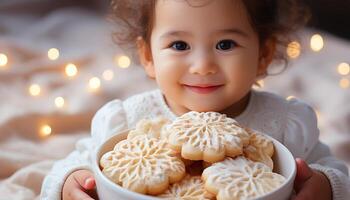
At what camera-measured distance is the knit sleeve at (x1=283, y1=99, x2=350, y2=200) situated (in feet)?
3.29

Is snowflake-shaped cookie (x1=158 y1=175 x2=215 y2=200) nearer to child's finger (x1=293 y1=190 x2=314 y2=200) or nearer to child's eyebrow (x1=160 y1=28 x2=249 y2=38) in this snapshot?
child's finger (x1=293 y1=190 x2=314 y2=200)

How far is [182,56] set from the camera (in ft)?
3.05

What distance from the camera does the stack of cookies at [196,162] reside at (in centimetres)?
67

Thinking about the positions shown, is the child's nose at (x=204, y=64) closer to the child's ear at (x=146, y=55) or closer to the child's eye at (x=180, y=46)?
the child's eye at (x=180, y=46)

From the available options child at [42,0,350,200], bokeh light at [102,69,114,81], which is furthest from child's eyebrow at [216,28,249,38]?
bokeh light at [102,69,114,81]

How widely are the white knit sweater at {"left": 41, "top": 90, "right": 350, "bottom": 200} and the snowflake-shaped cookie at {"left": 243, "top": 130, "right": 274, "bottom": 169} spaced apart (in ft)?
0.73

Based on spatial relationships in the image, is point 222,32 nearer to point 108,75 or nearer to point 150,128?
point 150,128

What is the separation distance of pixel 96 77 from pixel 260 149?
97cm

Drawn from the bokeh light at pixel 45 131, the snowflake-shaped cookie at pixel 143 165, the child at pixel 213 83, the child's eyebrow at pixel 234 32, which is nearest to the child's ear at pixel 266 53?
the child at pixel 213 83

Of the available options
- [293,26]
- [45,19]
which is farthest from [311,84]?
[45,19]

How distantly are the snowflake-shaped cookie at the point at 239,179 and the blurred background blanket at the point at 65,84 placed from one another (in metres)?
0.54

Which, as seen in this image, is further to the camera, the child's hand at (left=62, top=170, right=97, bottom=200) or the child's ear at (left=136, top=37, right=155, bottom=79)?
the child's ear at (left=136, top=37, right=155, bottom=79)

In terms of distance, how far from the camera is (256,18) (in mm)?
975

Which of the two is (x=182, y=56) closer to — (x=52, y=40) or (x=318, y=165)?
(x=318, y=165)
